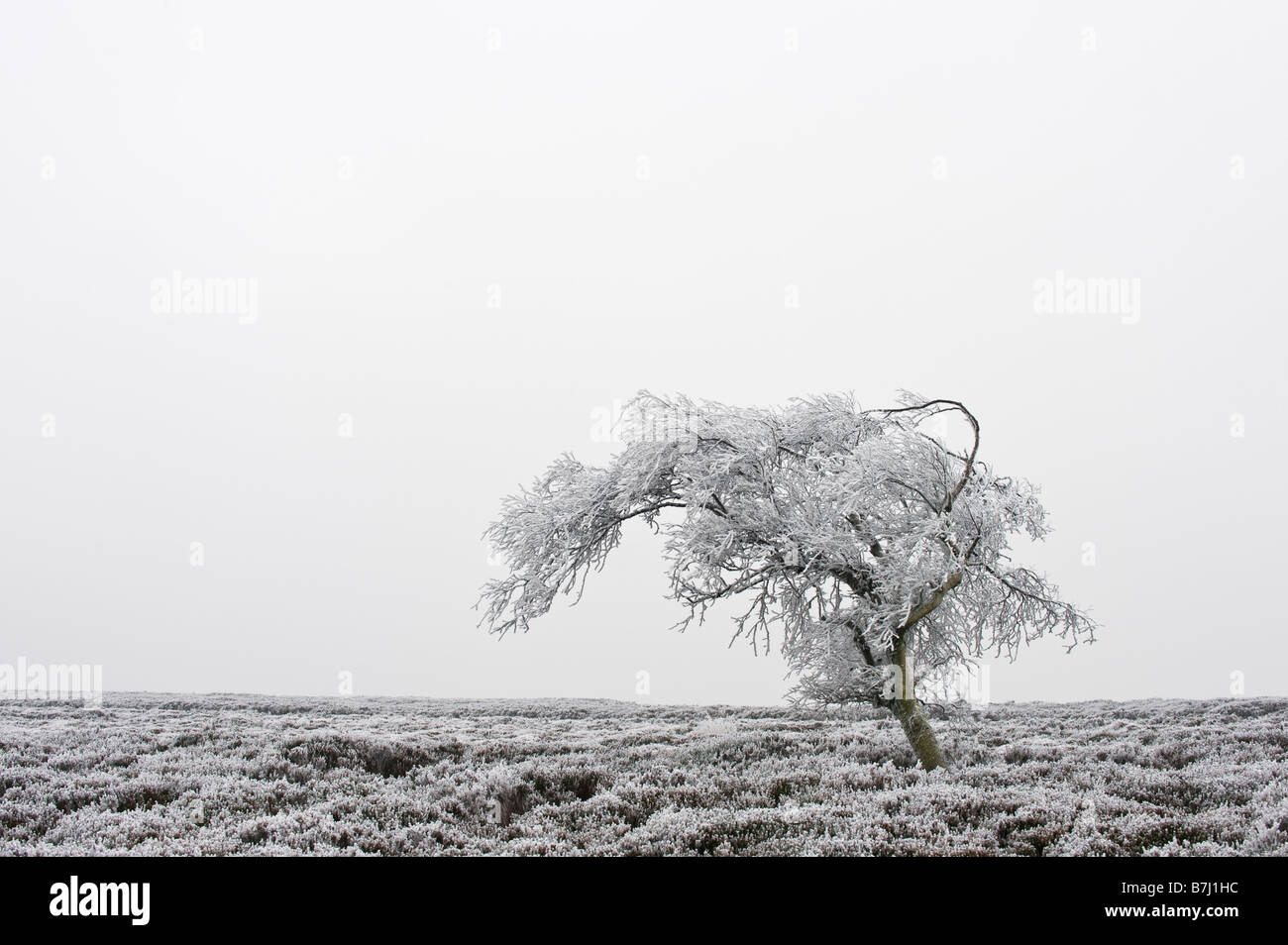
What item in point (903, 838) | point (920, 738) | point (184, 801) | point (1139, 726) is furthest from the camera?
point (1139, 726)

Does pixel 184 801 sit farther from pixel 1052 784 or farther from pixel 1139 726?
pixel 1139 726

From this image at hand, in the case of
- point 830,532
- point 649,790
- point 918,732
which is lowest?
point 649,790

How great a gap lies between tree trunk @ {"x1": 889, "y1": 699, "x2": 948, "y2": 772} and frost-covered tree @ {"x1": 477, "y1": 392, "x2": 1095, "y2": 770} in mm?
25

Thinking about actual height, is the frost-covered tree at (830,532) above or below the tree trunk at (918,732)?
above

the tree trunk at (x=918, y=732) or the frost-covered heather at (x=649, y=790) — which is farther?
the tree trunk at (x=918, y=732)

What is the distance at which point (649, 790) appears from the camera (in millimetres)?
13477

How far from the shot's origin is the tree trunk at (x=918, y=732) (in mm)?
14961

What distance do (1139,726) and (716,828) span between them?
1721cm

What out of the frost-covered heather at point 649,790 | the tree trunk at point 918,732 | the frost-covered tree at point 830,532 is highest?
the frost-covered tree at point 830,532

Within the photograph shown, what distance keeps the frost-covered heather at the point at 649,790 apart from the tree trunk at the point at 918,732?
14.7 inches

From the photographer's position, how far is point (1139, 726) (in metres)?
22.7

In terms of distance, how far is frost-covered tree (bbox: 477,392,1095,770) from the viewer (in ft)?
46.8

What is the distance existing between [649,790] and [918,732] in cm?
520
